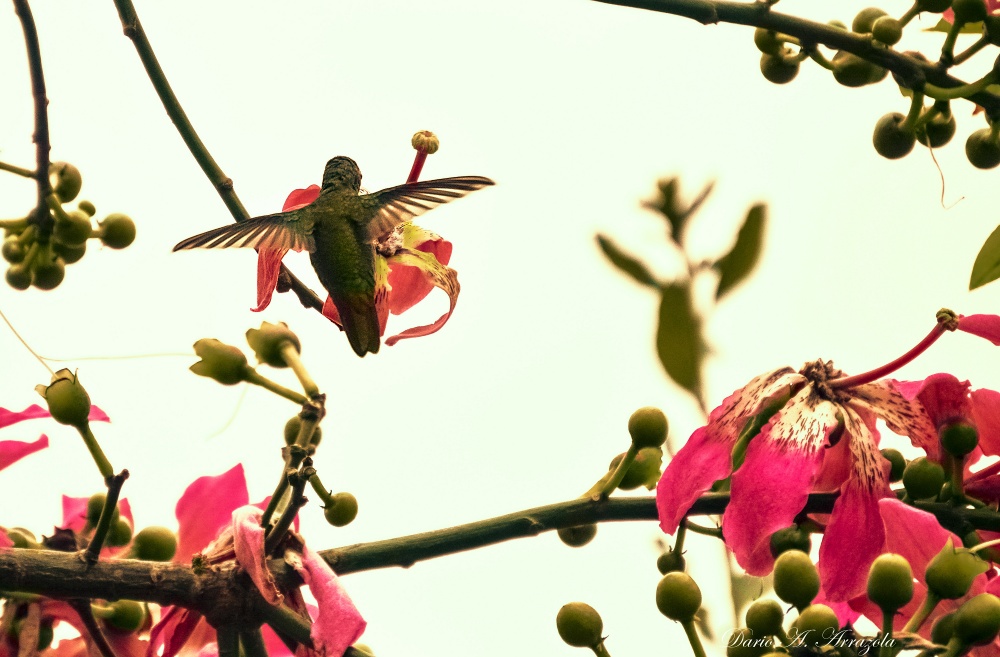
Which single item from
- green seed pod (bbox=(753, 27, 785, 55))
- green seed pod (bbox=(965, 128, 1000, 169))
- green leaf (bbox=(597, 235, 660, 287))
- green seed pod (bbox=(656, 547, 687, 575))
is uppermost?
green seed pod (bbox=(753, 27, 785, 55))

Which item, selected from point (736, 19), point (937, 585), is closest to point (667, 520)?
point (937, 585)

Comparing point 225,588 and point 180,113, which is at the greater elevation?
point 180,113

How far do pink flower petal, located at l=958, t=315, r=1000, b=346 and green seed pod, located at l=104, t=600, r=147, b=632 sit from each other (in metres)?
0.27

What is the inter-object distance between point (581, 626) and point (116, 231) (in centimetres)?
25

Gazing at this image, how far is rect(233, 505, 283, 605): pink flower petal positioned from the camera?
285mm

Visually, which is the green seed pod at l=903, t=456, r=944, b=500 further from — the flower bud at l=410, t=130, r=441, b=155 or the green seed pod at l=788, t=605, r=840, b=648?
the flower bud at l=410, t=130, r=441, b=155

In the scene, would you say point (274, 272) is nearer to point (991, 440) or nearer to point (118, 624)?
point (118, 624)

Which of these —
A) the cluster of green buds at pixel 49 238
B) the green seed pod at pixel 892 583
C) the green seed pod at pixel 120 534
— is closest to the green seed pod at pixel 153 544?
the green seed pod at pixel 120 534

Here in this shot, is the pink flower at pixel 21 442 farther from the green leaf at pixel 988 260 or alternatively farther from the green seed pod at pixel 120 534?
the green leaf at pixel 988 260

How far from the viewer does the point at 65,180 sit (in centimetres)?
42

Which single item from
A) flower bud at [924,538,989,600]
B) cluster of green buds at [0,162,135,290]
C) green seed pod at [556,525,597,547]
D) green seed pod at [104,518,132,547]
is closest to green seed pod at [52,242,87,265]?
cluster of green buds at [0,162,135,290]

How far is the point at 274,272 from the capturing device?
378mm

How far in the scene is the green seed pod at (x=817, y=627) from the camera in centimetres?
A: 26

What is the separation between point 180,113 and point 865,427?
0.82ft
